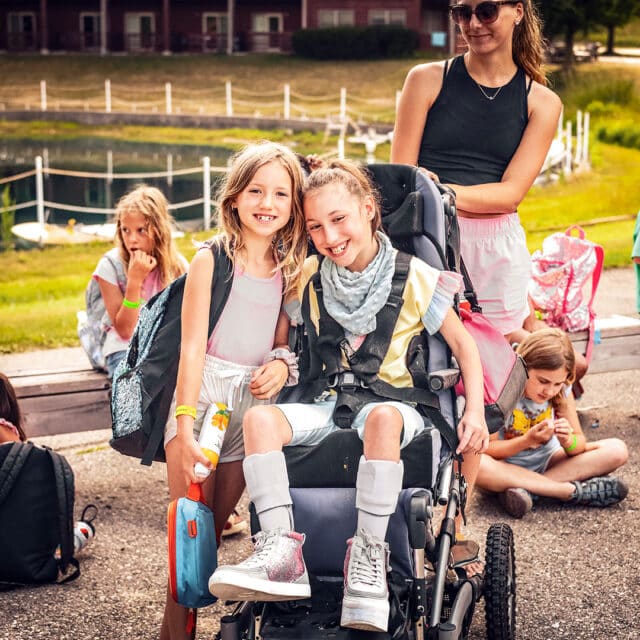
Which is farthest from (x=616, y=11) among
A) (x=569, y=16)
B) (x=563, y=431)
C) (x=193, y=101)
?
(x=563, y=431)

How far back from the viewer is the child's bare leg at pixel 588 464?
4.36 meters

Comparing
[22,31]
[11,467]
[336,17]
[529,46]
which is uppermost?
[336,17]

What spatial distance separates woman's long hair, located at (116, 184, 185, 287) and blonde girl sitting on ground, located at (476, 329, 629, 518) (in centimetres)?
144

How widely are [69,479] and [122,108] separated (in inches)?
1254

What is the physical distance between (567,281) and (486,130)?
152 centimetres

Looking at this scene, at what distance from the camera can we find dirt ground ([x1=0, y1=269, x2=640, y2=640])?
3.36 meters

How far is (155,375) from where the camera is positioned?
10.1ft

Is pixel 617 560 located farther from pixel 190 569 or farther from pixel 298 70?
pixel 298 70

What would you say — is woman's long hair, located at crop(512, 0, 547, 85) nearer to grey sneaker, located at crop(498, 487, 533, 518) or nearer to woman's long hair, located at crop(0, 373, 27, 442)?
grey sneaker, located at crop(498, 487, 533, 518)

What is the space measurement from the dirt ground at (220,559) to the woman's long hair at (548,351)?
0.63 metres

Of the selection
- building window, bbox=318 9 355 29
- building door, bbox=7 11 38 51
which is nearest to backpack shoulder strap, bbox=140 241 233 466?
building window, bbox=318 9 355 29

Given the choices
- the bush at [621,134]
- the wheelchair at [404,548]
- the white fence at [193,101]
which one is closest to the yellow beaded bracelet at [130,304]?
the wheelchair at [404,548]

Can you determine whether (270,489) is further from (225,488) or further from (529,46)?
(529,46)

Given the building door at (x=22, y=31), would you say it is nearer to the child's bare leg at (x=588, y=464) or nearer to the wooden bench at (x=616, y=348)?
the wooden bench at (x=616, y=348)
